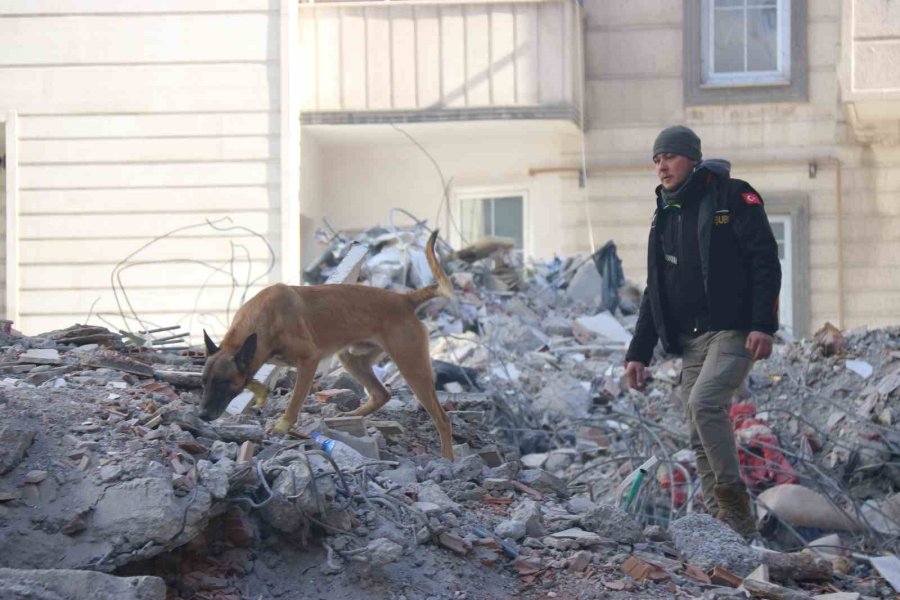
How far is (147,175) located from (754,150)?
8.06 meters

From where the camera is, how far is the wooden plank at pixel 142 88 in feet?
51.1

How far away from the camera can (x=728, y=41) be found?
17.2 m

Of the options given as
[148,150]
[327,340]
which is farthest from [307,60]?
[327,340]

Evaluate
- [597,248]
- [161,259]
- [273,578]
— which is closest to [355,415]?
[273,578]

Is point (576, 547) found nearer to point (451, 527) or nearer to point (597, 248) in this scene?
point (451, 527)

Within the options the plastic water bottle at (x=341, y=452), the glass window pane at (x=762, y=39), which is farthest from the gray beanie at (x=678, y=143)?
the glass window pane at (x=762, y=39)

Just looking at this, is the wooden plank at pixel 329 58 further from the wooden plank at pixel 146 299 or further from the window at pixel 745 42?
the window at pixel 745 42

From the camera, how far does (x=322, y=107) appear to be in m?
16.2

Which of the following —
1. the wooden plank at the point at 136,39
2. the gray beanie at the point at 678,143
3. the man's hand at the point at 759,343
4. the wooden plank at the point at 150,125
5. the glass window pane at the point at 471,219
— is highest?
the wooden plank at the point at 136,39

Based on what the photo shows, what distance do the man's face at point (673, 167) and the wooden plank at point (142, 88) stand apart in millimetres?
9525

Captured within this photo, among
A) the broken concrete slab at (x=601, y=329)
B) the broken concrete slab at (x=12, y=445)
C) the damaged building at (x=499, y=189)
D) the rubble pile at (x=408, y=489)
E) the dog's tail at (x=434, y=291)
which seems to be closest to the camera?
the rubble pile at (x=408, y=489)

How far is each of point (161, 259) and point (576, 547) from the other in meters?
10.5

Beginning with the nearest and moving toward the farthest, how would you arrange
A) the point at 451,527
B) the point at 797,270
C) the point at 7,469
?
the point at 7,469, the point at 451,527, the point at 797,270

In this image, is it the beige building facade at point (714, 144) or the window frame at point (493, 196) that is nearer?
the beige building facade at point (714, 144)
